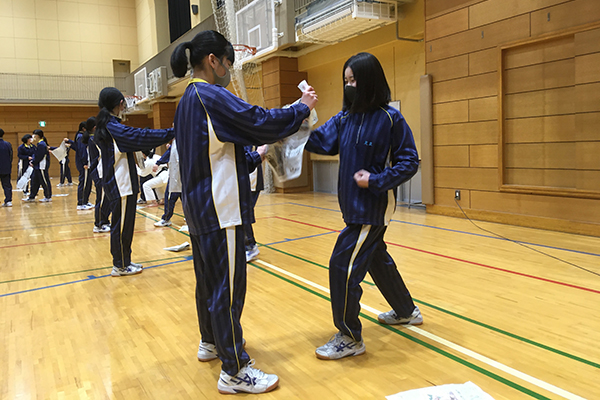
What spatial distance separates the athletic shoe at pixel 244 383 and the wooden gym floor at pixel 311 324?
5 cm

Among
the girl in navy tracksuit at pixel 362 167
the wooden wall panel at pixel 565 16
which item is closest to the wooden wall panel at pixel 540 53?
the wooden wall panel at pixel 565 16

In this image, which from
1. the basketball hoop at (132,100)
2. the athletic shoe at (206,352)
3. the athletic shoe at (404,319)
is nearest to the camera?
the athletic shoe at (206,352)

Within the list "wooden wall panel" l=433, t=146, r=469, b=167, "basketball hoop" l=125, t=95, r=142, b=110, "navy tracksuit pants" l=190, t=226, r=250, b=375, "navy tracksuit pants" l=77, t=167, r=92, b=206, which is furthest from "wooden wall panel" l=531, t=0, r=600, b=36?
"basketball hoop" l=125, t=95, r=142, b=110

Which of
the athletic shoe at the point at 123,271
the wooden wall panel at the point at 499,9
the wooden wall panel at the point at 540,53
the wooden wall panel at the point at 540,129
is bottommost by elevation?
the athletic shoe at the point at 123,271

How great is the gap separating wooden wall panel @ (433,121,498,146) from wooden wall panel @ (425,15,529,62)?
98 cm

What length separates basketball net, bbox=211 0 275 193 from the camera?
10.0 m

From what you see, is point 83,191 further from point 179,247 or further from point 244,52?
point 179,247

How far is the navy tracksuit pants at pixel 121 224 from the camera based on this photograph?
4.22 m

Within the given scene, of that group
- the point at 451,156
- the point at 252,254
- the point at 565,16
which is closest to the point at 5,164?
the point at 252,254

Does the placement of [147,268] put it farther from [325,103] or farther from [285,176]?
[325,103]

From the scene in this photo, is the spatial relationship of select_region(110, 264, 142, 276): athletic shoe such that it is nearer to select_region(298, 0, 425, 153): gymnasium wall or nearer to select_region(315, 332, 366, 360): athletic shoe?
select_region(315, 332, 366, 360): athletic shoe

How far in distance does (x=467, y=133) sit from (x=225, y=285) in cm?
522

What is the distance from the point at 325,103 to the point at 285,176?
28.9 ft

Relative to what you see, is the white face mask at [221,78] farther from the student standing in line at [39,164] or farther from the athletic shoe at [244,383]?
the student standing in line at [39,164]
